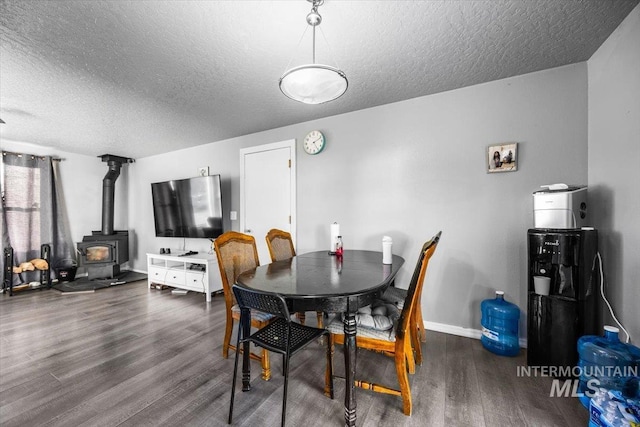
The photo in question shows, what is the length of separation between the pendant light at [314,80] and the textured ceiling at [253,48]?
0.08 metres

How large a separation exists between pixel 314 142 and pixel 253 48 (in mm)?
1483

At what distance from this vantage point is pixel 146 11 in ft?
5.04

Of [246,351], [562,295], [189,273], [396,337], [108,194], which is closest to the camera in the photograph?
[396,337]

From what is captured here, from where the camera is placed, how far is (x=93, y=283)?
14.3 ft

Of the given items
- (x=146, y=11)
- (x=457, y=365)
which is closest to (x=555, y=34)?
(x=457, y=365)

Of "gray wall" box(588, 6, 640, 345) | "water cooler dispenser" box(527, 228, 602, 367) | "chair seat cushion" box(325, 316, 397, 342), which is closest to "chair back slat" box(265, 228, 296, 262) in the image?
"chair seat cushion" box(325, 316, 397, 342)

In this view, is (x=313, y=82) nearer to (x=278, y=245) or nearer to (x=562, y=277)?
(x=278, y=245)

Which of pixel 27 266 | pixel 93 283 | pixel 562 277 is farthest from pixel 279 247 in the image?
pixel 27 266

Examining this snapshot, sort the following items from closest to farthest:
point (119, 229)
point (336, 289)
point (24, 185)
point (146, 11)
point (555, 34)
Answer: point (336, 289), point (146, 11), point (555, 34), point (24, 185), point (119, 229)

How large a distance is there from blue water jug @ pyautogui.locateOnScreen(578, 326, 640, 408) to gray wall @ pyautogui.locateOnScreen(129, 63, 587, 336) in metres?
0.75

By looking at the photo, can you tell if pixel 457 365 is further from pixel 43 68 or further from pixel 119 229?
pixel 119 229

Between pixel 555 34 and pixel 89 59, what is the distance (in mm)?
3441

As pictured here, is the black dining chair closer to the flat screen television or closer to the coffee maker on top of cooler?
the coffee maker on top of cooler

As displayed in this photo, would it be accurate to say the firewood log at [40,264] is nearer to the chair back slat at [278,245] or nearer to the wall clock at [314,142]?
the chair back slat at [278,245]
